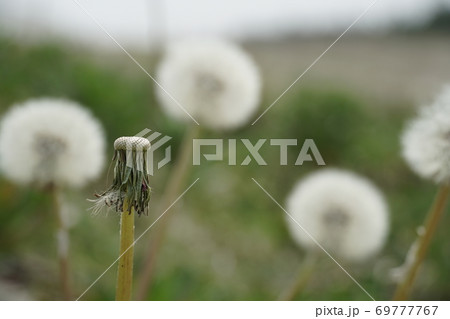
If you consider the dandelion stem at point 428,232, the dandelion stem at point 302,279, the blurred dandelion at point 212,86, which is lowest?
the dandelion stem at point 302,279

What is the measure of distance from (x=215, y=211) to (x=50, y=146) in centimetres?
301

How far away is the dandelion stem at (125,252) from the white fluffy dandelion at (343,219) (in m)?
1.17

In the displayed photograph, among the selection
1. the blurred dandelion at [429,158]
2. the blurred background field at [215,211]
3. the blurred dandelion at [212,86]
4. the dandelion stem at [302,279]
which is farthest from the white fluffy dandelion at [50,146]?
the blurred dandelion at [429,158]

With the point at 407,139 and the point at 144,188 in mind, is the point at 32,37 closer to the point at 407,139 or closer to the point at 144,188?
the point at 407,139

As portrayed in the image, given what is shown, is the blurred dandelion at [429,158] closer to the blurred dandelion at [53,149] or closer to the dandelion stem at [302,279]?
the dandelion stem at [302,279]

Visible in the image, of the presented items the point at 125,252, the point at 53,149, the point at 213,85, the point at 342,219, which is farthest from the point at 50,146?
the point at 342,219

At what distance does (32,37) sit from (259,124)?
2.83 metres

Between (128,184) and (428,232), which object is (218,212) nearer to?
(428,232)

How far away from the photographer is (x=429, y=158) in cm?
189

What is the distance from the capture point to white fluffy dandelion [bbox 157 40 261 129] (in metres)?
2.60

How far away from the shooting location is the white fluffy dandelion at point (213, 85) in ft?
8.53

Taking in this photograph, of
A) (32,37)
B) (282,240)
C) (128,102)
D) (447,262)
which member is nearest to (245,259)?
(282,240)

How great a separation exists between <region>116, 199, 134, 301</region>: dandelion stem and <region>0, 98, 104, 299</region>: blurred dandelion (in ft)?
2.25

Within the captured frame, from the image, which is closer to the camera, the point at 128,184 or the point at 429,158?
the point at 128,184
